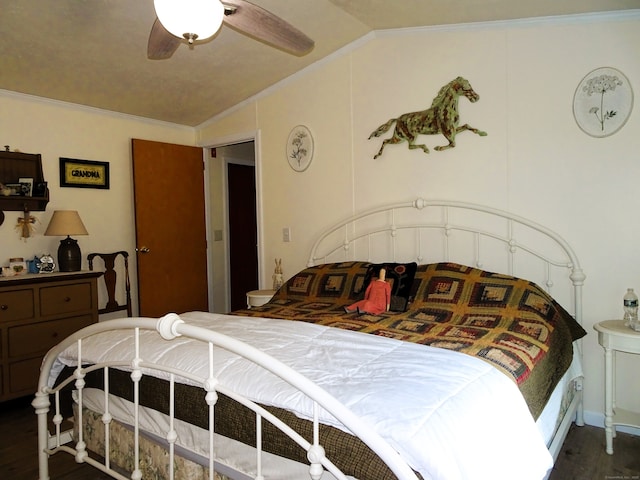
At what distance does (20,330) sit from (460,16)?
11.5 ft

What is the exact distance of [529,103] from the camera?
2816mm

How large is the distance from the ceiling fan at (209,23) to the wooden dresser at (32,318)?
1.90 m

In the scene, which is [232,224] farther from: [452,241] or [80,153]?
[452,241]

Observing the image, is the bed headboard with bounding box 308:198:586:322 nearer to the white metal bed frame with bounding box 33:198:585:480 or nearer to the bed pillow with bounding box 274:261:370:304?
the white metal bed frame with bounding box 33:198:585:480

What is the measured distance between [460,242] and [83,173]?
3.02m

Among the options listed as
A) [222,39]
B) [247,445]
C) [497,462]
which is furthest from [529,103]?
[247,445]

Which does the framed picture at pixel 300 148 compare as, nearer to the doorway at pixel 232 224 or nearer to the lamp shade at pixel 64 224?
the doorway at pixel 232 224

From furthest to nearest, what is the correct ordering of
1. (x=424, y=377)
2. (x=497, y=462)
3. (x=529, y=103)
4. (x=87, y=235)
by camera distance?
(x=87, y=235)
(x=529, y=103)
(x=424, y=377)
(x=497, y=462)

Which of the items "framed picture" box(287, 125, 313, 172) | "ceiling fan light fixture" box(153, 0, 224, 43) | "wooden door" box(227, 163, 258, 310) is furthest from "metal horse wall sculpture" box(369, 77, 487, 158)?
"wooden door" box(227, 163, 258, 310)

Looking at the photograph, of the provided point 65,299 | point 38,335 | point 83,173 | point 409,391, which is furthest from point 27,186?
point 409,391

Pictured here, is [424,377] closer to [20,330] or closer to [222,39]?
[222,39]

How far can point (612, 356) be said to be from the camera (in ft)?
8.04

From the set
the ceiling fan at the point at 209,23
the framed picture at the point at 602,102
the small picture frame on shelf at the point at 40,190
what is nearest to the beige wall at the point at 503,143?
the framed picture at the point at 602,102

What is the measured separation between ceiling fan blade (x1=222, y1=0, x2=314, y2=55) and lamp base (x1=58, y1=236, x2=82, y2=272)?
7.80 feet
